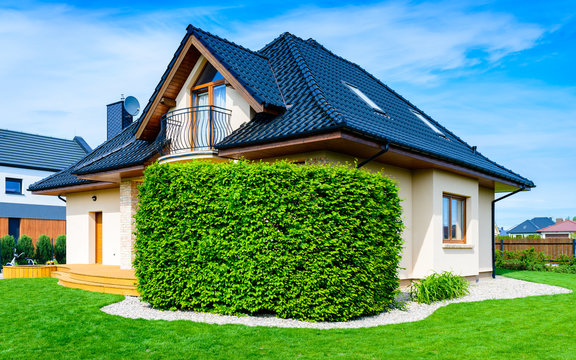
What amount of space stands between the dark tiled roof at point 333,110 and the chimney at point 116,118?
31.3 feet

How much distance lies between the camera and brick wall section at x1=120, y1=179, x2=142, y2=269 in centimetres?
1606

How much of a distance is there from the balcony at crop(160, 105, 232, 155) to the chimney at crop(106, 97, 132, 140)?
9919 mm

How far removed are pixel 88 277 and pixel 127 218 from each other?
3.57 meters

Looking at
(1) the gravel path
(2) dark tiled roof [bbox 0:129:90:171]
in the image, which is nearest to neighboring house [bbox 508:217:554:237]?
(2) dark tiled roof [bbox 0:129:90:171]

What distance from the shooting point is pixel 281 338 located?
7125 mm

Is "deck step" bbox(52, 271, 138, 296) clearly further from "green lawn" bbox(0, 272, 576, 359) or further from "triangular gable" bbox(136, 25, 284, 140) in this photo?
"triangular gable" bbox(136, 25, 284, 140)

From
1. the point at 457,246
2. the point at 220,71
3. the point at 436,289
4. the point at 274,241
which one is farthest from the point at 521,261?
the point at 274,241

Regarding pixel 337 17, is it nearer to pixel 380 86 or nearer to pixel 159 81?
pixel 159 81

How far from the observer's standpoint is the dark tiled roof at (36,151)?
31.0 meters

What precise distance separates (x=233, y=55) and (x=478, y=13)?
6430 millimetres

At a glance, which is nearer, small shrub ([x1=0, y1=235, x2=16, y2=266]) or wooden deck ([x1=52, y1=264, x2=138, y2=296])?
wooden deck ([x1=52, y1=264, x2=138, y2=296])

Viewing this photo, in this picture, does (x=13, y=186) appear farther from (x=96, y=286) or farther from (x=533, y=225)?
(x=533, y=225)

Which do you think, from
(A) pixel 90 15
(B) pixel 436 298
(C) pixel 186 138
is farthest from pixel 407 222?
(A) pixel 90 15

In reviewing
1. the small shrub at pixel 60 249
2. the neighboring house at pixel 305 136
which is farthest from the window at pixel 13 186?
the neighboring house at pixel 305 136
